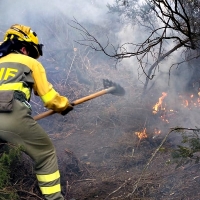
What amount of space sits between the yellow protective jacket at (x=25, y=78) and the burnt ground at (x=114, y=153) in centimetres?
106

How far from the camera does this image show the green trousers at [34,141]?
3006 mm

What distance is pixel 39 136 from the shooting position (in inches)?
123

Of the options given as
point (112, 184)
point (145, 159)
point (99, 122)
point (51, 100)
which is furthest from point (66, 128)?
point (51, 100)

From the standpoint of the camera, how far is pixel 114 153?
512cm

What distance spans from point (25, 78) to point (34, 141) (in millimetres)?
755

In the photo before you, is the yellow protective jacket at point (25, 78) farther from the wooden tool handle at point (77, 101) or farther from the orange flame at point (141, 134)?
the orange flame at point (141, 134)

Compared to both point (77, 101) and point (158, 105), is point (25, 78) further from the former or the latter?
point (158, 105)

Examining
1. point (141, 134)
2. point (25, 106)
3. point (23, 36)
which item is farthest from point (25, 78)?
point (141, 134)

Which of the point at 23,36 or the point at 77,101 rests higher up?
the point at 23,36

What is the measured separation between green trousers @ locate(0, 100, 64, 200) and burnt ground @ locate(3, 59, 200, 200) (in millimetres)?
364

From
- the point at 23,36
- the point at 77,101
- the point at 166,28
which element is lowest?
the point at 77,101

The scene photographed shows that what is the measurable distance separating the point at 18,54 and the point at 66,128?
136 inches

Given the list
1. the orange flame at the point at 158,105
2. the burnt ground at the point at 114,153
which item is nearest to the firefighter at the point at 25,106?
the burnt ground at the point at 114,153

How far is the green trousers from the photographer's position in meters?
3.01
